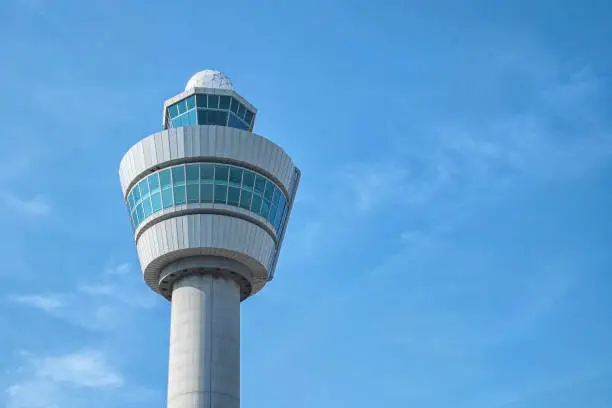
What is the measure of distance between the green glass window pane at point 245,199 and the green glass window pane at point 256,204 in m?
0.29

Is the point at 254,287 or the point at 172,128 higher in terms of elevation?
the point at 172,128

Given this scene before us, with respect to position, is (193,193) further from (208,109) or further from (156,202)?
(208,109)

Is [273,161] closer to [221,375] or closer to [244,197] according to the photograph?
[244,197]

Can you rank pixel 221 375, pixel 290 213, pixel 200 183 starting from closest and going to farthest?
pixel 221 375, pixel 200 183, pixel 290 213

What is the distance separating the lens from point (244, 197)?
48938 mm

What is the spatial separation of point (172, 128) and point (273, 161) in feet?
23.0

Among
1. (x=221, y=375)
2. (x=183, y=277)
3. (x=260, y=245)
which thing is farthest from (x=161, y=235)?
(x=221, y=375)

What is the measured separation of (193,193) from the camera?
48.2 m

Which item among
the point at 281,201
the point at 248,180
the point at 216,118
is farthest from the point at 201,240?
the point at 216,118

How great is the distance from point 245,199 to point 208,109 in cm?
770

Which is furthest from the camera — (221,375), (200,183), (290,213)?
(290,213)

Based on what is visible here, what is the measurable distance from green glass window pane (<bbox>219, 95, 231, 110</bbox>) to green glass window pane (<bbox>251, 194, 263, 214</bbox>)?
743 cm

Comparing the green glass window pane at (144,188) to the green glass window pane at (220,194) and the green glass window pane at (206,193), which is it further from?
the green glass window pane at (220,194)

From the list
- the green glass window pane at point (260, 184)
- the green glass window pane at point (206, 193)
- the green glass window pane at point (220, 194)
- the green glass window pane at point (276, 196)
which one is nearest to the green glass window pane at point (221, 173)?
the green glass window pane at point (220, 194)
